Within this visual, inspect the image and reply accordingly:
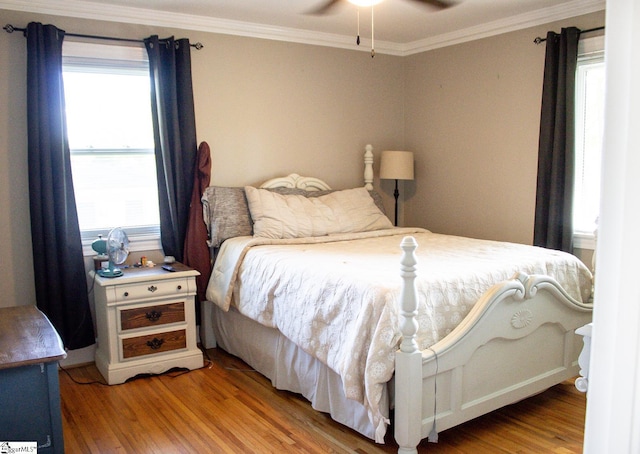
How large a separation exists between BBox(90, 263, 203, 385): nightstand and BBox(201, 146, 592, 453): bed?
0.96ft

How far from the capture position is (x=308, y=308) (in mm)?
2789

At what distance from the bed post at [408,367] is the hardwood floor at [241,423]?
257 mm

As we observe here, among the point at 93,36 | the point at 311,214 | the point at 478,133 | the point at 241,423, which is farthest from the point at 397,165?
the point at 241,423

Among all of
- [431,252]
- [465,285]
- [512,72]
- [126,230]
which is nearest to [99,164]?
[126,230]

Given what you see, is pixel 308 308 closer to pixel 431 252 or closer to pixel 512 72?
pixel 431 252

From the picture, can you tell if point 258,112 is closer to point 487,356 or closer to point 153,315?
point 153,315

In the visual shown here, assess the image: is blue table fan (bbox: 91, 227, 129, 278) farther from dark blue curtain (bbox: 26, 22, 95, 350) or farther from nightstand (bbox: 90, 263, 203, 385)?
dark blue curtain (bbox: 26, 22, 95, 350)

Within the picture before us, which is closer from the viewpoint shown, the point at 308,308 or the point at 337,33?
the point at 308,308

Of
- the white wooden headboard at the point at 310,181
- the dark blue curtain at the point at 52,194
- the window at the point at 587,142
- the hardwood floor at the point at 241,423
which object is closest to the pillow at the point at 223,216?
the white wooden headboard at the point at 310,181

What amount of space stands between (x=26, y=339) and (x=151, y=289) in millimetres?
1267

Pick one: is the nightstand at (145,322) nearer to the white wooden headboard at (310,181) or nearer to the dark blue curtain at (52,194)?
the dark blue curtain at (52,194)

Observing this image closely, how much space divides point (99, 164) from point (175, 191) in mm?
525

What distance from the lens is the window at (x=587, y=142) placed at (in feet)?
11.9

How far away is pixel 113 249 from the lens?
344cm
